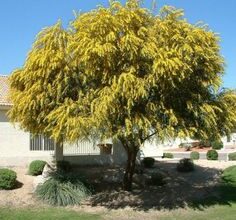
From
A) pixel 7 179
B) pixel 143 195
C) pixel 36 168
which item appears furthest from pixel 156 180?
pixel 7 179

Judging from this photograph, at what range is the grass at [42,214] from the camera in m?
18.2

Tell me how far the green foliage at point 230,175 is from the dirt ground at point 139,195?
482 mm

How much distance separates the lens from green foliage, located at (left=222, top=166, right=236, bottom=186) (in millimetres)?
26703

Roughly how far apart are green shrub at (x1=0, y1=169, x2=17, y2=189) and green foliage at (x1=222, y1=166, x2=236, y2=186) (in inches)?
413

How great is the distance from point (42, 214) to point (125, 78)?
5487 mm

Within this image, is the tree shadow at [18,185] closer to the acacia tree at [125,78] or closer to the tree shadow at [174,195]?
the tree shadow at [174,195]

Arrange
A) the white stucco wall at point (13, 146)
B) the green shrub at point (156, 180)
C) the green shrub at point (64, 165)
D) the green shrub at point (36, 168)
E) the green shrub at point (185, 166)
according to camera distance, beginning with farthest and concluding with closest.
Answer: the green shrub at point (185, 166) < the white stucco wall at point (13, 146) < the green shrub at point (64, 165) < the green shrub at point (36, 168) < the green shrub at point (156, 180)

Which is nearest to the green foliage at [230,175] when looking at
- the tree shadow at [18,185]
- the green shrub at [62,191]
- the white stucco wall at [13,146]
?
the green shrub at [62,191]

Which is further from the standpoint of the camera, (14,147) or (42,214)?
(14,147)

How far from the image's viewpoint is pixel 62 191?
20781 mm

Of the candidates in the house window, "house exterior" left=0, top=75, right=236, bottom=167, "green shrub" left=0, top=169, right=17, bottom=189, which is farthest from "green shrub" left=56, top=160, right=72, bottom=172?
"green shrub" left=0, top=169, right=17, bottom=189

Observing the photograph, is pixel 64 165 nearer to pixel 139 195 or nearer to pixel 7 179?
pixel 7 179

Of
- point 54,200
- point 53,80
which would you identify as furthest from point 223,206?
point 53,80

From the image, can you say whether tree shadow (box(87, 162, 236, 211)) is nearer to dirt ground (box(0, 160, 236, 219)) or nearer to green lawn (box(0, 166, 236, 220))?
dirt ground (box(0, 160, 236, 219))
